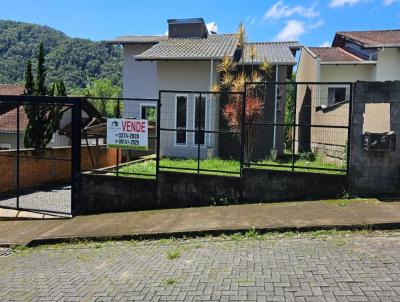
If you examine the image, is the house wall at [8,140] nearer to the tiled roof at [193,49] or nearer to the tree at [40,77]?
the tree at [40,77]

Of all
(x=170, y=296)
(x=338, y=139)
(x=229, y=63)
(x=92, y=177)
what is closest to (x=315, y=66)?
(x=229, y=63)

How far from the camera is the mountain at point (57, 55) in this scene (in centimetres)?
6219

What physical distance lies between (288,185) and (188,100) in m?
7.64

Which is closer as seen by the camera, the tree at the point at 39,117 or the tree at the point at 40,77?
the tree at the point at 39,117

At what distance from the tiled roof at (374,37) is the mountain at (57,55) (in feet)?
151

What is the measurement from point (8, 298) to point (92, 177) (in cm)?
543

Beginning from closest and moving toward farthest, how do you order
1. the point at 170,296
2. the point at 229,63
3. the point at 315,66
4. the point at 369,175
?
the point at 170,296
the point at 369,175
the point at 229,63
the point at 315,66

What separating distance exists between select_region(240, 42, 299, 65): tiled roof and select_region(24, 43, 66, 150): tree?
8.47m

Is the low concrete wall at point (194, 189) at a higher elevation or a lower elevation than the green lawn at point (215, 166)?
lower

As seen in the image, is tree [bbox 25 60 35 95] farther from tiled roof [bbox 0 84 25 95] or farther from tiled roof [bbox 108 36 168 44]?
tiled roof [bbox 0 84 25 95]

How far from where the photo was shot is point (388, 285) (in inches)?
179

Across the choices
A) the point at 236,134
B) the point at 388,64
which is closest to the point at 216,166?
the point at 236,134

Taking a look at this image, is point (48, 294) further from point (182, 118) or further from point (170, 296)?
point (182, 118)

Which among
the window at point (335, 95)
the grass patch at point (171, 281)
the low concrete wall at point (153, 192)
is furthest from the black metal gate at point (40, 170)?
the window at point (335, 95)
